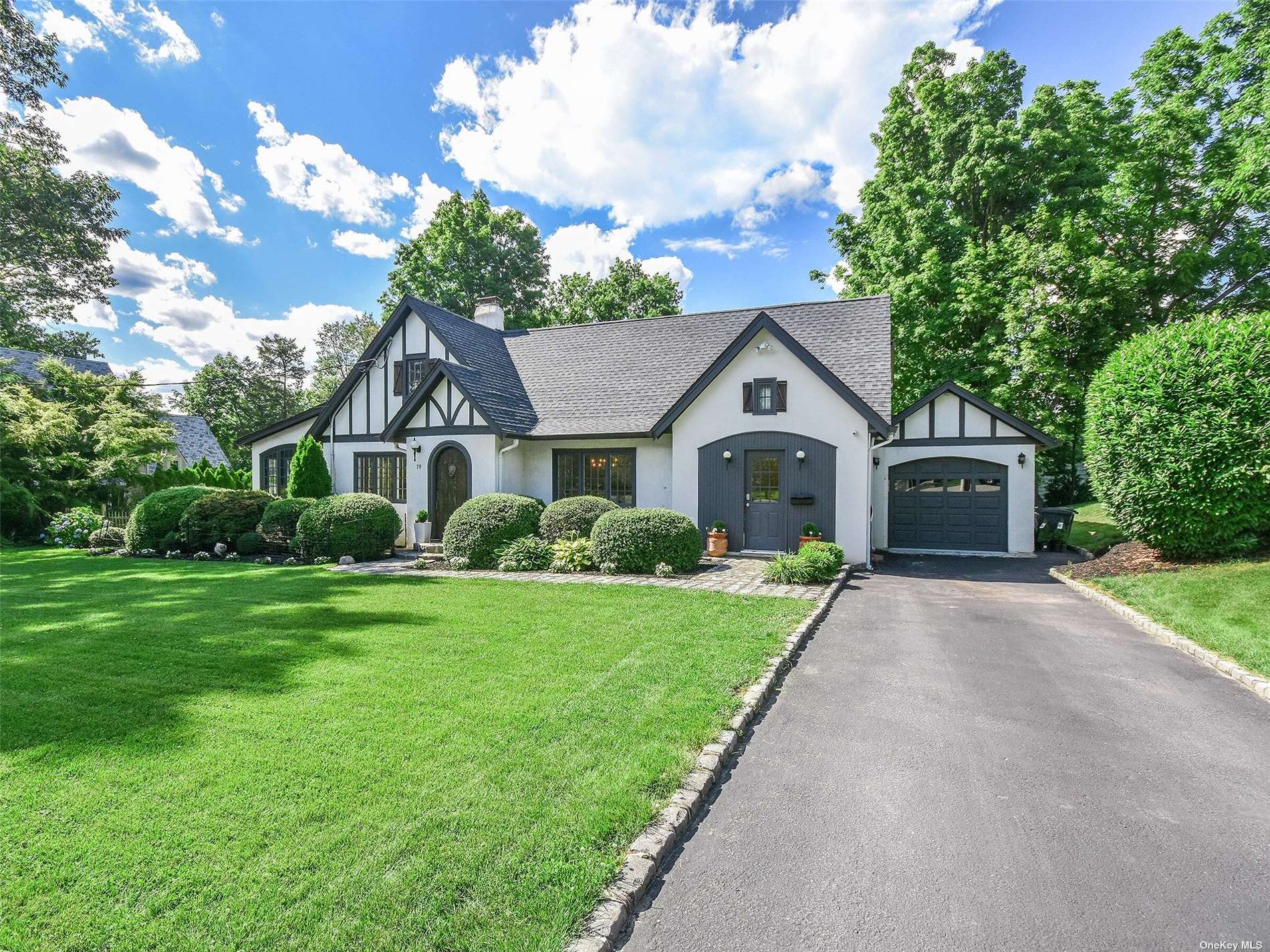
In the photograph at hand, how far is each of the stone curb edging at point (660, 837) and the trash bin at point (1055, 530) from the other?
14.7 metres

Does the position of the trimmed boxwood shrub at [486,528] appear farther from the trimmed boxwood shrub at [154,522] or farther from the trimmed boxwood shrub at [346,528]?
the trimmed boxwood shrub at [154,522]

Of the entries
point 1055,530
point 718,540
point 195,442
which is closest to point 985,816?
point 718,540

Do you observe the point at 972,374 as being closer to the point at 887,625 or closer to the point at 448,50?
the point at 887,625

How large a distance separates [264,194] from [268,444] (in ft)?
28.0

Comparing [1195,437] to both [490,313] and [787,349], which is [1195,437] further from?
[490,313]

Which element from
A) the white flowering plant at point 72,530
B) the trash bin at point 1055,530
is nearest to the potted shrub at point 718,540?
the trash bin at point 1055,530

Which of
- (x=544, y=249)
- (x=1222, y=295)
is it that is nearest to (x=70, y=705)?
(x=1222, y=295)

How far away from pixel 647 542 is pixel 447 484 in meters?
7.21

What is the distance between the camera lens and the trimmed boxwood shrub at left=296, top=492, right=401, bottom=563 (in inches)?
508

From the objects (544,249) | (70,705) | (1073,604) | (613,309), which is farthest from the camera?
(544,249)

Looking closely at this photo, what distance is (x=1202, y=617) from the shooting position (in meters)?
7.24

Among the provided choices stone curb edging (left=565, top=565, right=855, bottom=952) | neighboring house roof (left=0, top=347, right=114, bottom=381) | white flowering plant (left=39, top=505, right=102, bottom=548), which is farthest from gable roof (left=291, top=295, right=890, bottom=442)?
neighboring house roof (left=0, top=347, right=114, bottom=381)

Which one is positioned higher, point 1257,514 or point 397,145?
point 397,145

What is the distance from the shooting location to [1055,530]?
15219mm
